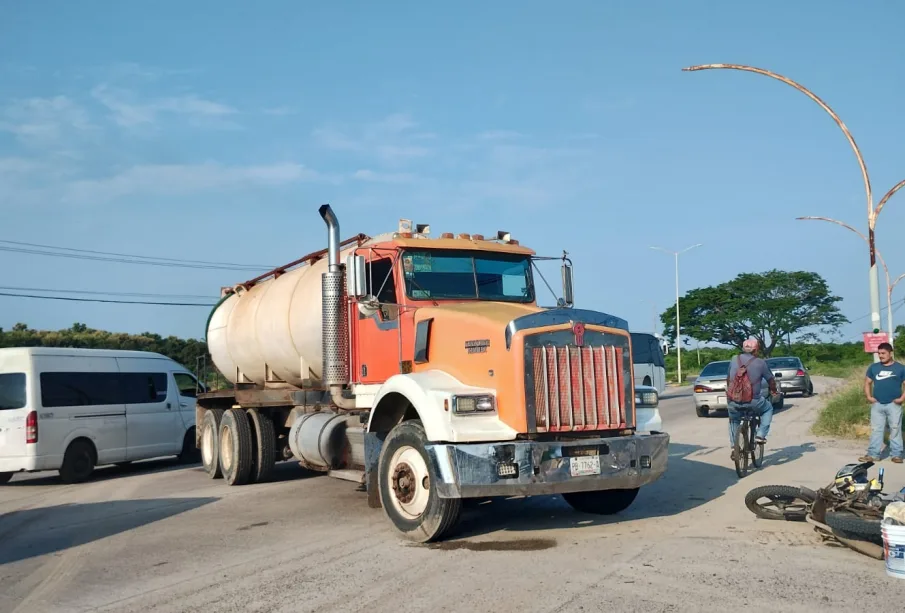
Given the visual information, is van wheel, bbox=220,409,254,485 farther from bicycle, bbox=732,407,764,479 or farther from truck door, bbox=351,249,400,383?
bicycle, bbox=732,407,764,479

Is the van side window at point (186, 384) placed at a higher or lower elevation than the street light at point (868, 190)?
lower

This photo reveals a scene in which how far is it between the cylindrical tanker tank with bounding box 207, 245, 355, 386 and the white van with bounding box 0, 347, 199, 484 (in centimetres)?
154

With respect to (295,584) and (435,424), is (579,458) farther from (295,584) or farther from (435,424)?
(295,584)

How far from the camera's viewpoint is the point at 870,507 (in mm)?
7000

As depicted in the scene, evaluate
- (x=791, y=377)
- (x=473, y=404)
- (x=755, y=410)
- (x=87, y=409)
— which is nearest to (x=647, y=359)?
(x=791, y=377)

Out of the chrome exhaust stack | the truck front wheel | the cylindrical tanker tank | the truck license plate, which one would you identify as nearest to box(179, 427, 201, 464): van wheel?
the cylindrical tanker tank

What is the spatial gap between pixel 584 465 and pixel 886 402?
6582 mm

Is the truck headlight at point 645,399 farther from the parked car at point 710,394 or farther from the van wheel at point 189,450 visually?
the parked car at point 710,394

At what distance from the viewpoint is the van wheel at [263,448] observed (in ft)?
43.0

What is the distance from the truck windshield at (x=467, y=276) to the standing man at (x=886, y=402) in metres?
5.43

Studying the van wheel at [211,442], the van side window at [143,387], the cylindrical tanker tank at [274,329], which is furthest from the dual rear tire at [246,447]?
the van side window at [143,387]

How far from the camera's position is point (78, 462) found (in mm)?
14617

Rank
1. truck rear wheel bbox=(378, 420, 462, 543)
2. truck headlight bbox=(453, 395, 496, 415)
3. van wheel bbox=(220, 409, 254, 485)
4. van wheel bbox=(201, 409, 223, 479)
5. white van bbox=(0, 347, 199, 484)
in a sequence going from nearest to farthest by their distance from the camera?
truck headlight bbox=(453, 395, 496, 415) → truck rear wheel bbox=(378, 420, 462, 543) → van wheel bbox=(220, 409, 254, 485) → white van bbox=(0, 347, 199, 484) → van wheel bbox=(201, 409, 223, 479)

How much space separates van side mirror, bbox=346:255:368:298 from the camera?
9172mm
